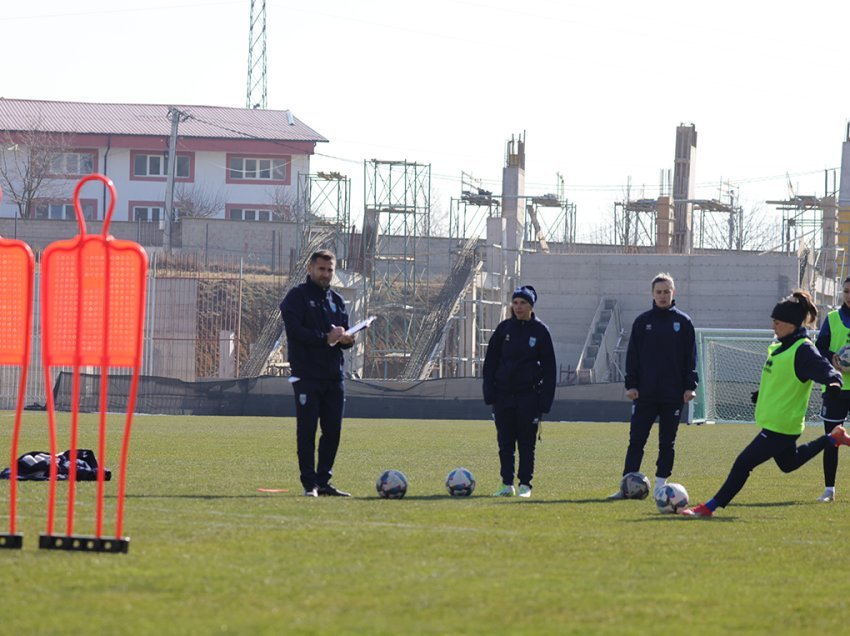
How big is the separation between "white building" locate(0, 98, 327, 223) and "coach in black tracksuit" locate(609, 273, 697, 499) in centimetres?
7275

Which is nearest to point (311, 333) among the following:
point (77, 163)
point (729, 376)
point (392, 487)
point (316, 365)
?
point (316, 365)

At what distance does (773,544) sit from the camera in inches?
390

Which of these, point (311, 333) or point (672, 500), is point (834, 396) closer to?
point (672, 500)

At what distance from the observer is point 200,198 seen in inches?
3570

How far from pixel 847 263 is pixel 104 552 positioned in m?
54.9

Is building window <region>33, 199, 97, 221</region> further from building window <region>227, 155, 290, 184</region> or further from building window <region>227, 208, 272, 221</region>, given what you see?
building window <region>227, 155, 290, 184</region>

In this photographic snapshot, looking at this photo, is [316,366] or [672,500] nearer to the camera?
[672,500]

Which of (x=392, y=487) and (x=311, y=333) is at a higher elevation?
(x=311, y=333)

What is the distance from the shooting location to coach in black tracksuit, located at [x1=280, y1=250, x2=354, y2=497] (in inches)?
521

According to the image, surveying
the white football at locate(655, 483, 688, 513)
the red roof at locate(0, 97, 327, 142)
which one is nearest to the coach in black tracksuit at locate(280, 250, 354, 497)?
the white football at locate(655, 483, 688, 513)

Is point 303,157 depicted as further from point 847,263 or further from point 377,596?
point 377,596

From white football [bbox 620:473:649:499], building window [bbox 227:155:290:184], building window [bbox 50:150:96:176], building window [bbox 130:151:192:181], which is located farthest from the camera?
building window [bbox 227:155:290:184]

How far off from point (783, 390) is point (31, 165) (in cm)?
7231

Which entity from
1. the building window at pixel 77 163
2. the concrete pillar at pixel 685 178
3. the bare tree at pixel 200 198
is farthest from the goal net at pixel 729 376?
the building window at pixel 77 163
